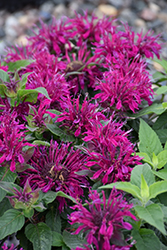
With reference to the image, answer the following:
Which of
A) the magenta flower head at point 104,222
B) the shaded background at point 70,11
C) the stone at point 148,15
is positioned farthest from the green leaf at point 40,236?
the stone at point 148,15

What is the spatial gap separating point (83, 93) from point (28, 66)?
7.6 inches

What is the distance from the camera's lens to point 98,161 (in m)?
0.62

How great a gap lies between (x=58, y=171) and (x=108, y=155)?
0.12 metres

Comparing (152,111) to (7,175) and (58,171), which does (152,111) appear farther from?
(7,175)

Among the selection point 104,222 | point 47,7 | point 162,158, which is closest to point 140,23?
point 47,7

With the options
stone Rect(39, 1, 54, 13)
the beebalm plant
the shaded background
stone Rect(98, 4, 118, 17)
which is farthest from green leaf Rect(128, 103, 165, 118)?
stone Rect(39, 1, 54, 13)

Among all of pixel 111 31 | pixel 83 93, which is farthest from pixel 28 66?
pixel 111 31

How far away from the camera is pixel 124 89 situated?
763mm

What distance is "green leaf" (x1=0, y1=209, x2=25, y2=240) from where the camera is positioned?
22.6 inches

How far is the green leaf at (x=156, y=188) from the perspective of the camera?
561 mm

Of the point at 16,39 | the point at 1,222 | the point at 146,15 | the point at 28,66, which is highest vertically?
the point at 28,66

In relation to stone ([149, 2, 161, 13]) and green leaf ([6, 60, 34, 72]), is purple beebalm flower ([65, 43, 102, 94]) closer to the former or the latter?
green leaf ([6, 60, 34, 72])

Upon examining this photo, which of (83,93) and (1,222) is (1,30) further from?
(1,222)

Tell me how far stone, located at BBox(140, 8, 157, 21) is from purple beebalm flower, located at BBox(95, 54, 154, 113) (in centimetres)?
248
